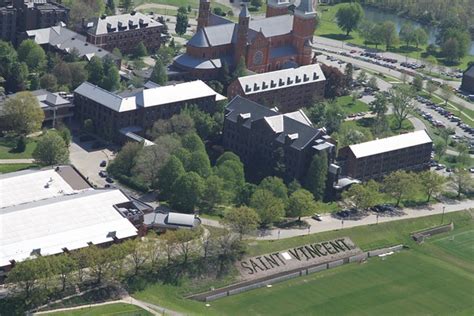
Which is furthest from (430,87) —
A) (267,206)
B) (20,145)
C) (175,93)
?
(20,145)

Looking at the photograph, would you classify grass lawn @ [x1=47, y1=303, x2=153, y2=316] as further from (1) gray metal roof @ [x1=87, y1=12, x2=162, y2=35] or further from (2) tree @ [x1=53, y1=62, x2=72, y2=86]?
(1) gray metal roof @ [x1=87, y1=12, x2=162, y2=35]

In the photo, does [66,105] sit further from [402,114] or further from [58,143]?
[402,114]

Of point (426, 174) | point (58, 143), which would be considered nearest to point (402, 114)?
point (426, 174)

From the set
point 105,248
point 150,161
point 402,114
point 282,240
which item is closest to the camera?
point 105,248

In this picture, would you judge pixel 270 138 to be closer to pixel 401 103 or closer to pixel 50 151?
pixel 50 151

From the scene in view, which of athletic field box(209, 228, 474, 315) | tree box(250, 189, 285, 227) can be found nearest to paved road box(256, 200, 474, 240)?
tree box(250, 189, 285, 227)

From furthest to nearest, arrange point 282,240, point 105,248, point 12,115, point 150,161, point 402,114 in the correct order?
point 402,114
point 12,115
point 150,161
point 282,240
point 105,248
